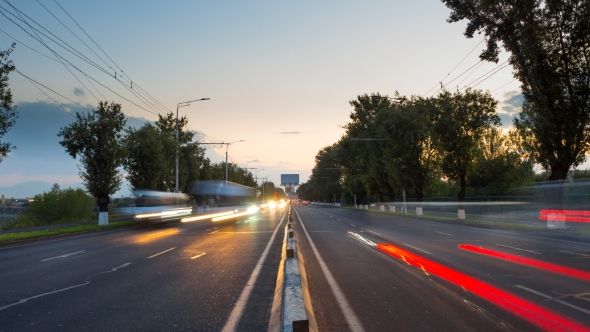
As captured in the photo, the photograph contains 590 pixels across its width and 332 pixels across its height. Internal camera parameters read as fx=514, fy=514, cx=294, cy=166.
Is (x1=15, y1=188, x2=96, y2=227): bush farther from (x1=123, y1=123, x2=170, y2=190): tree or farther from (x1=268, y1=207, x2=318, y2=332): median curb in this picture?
(x1=268, y1=207, x2=318, y2=332): median curb

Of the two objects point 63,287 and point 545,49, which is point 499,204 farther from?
point 63,287

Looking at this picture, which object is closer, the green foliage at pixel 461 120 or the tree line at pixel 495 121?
the tree line at pixel 495 121

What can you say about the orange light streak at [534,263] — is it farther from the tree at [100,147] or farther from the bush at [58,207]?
the bush at [58,207]

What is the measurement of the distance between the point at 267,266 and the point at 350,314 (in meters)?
6.10

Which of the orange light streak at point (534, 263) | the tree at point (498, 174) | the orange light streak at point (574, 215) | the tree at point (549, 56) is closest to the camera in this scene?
the orange light streak at point (534, 263)

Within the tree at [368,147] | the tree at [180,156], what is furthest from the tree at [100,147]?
the tree at [368,147]

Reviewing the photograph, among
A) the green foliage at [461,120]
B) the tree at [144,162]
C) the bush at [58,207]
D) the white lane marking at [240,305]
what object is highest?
the green foliage at [461,120]

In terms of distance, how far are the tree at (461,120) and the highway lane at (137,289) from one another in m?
34.5

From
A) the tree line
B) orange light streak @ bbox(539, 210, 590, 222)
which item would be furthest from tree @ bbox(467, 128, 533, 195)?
orange light streak @ bbox(539, 210, 590, 222)

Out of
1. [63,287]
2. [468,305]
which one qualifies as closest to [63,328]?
[63,287]

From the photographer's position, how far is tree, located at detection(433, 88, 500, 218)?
157 ft

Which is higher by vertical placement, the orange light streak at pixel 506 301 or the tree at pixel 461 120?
the tree at pixel 461 120

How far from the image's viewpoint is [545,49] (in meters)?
29.3

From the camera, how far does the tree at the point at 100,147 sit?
3553 cm
